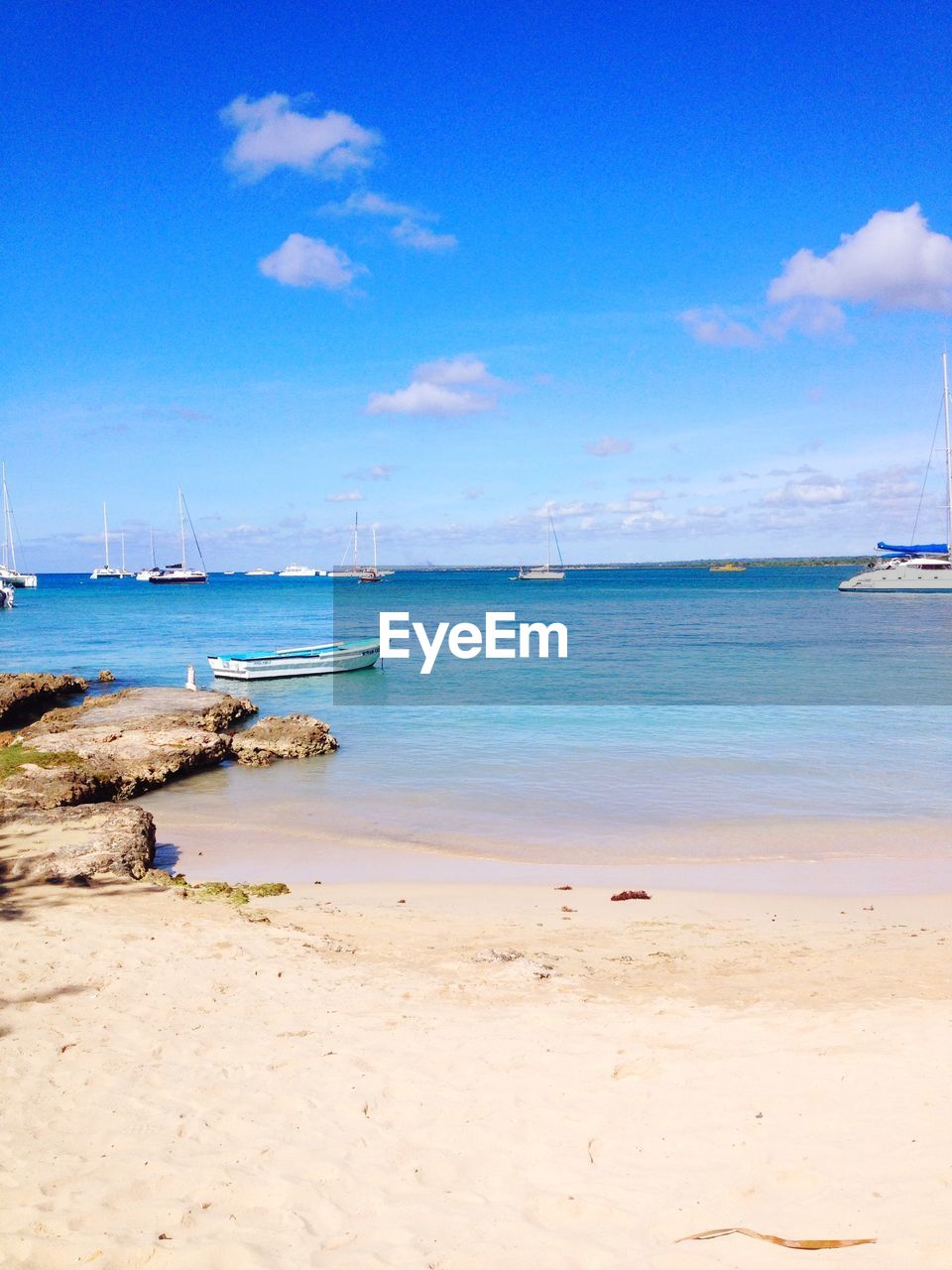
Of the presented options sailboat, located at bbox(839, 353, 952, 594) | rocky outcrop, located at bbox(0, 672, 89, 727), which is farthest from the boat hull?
rocky outcrop, located at bbox(0, 672, 89, 727)

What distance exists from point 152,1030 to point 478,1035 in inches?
100

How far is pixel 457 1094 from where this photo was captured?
5.96 metres

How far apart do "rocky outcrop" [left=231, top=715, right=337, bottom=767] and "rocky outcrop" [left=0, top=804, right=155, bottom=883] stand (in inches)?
307

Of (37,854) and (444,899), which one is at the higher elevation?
(37,854)

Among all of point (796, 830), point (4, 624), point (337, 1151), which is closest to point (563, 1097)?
point (337, 1151)

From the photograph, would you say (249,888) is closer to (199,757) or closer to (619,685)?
(199,757)

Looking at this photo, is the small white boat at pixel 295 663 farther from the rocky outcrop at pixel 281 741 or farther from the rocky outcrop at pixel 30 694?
the rocky outcrop at pixel 281 741

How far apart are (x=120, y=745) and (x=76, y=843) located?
8662 mm

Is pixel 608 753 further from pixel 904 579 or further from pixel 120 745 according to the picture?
pixel 904 579

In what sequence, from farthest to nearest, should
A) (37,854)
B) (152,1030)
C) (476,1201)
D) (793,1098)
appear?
(37,854), (152,1030), (793,1098), (476,1201)

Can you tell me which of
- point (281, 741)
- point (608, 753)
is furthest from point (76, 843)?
point (608, 753)

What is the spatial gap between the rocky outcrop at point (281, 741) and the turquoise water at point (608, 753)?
24.0 inches

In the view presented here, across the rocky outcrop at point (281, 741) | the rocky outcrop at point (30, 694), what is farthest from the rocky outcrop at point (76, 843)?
the rocky outcrop at point (30, 694)

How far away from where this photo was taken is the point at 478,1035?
6867 millimetres
